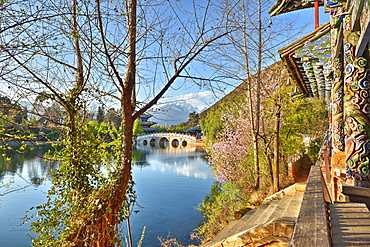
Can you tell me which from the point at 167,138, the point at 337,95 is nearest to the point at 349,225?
the point at 337,95

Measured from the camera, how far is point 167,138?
51156 millimetres

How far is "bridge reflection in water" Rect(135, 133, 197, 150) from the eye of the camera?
1745 inches

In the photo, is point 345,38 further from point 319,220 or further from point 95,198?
point 95,198

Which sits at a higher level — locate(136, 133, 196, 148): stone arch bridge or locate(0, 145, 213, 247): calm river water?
locate(136, 133, 196, 148): stone arch bridge

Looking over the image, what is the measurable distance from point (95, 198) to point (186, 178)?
13344 millimetres

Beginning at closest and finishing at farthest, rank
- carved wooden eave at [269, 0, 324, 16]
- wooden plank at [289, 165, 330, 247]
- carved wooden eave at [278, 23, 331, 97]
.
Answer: wooden plank at [289, 165, 330, 247] → carved wooden eave at [278, 23, 331, 97] → carved wooden eave at [269, 0, 324, 16]

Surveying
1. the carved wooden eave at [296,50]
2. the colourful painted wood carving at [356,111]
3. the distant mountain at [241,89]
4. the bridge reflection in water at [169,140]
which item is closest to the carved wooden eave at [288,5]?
the carved wooden eave at [296,50]

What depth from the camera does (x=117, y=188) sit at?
299 cm

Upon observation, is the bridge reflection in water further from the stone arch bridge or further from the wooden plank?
the wooden plank

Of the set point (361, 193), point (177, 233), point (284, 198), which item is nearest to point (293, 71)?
point (284, 198)

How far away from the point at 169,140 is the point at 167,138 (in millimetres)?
706

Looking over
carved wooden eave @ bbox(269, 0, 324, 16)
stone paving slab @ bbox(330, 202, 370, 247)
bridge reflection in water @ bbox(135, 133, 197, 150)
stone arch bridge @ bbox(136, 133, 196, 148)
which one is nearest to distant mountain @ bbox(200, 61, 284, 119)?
carved wooden eave @ bbox(269, 0, 324, 16)

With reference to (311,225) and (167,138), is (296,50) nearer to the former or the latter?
(311,225)

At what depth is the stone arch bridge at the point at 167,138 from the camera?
44531mm
